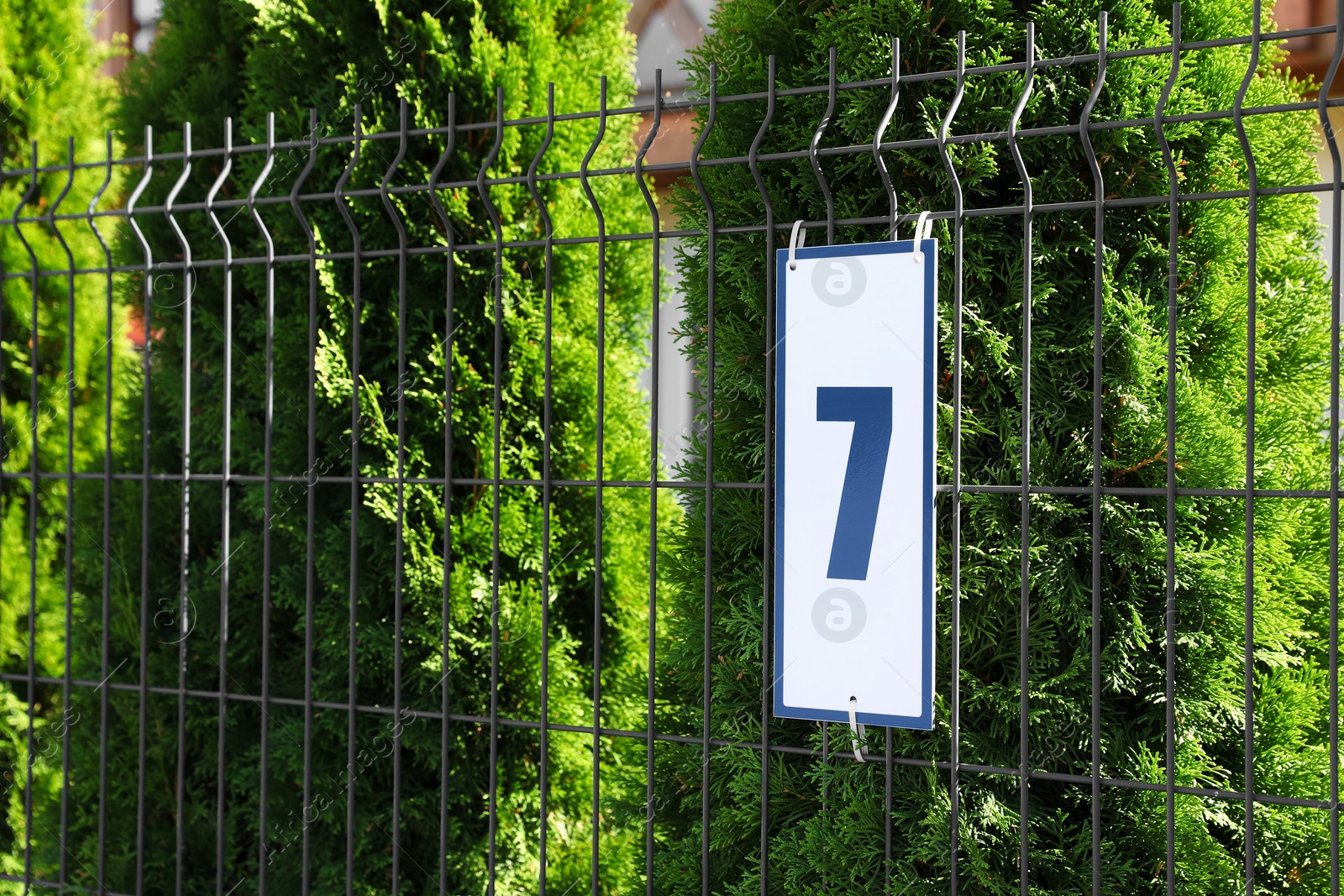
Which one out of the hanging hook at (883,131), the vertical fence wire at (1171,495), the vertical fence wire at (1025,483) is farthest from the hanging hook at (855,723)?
the hanging hook at (883,131)

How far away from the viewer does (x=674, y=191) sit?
325 centimetres

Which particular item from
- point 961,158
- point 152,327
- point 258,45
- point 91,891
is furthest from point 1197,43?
point 91,891

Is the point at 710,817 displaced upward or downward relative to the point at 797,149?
downward

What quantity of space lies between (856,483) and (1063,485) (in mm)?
636

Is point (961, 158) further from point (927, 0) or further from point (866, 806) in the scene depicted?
point (866, 806)

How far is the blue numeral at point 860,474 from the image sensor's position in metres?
2.47

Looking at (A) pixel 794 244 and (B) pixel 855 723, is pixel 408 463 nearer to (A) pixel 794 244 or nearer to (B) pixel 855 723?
(A) pixel 794 244

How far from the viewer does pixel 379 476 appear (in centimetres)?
364

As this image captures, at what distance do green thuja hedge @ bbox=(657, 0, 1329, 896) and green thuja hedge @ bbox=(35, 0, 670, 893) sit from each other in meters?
1.05

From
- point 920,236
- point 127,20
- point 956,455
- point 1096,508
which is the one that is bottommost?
point 1096,508

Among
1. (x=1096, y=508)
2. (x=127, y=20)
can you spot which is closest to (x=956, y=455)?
(x=1096, y=508)

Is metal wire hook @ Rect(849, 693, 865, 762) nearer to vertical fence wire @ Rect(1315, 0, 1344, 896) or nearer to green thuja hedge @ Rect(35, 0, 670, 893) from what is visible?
vertical fence wire @ Rect(1315, 0, 1344, 896)

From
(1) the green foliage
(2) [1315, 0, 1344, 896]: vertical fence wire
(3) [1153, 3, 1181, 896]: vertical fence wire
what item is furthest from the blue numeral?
(1) the green foliage

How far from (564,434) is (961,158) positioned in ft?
5.99
